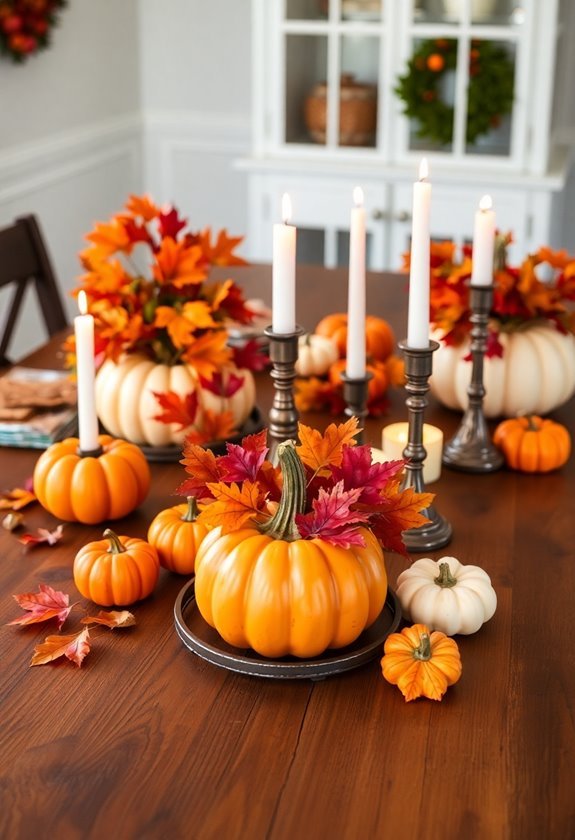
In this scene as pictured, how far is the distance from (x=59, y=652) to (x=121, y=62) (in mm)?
3522

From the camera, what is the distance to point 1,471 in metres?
1.60

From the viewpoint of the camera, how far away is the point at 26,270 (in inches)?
91.6

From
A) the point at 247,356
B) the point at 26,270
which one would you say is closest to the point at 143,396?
the point at 247,356

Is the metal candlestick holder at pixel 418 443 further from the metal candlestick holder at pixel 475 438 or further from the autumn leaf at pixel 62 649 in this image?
the autumn leaf at pixel 62 649


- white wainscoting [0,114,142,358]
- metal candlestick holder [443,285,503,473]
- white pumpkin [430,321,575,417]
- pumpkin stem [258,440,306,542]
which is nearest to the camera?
pumpkin stem [258,440,306,542]

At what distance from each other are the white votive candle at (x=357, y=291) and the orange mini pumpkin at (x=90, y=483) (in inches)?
11.9

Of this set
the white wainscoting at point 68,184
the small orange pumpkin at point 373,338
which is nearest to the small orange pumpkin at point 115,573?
the small orange pumpkin at point 373,338

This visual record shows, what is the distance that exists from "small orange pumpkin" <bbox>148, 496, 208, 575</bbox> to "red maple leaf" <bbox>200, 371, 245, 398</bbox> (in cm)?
31

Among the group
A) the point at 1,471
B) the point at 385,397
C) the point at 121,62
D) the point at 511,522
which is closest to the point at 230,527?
the point at 511,522

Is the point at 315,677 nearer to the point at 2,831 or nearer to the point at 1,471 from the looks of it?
the point at 2,831

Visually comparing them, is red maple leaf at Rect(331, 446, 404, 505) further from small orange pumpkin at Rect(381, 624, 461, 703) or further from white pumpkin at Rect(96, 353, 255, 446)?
white pumpkin at Rect(96, 353, 255, 446)

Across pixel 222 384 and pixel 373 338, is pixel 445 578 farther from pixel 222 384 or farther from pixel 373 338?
pixel 373 338

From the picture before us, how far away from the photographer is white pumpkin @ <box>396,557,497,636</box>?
46.1 inches

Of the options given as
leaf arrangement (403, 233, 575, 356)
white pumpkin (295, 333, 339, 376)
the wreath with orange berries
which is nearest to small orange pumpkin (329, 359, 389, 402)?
white pumpkin (295, 333, 339, 376)
